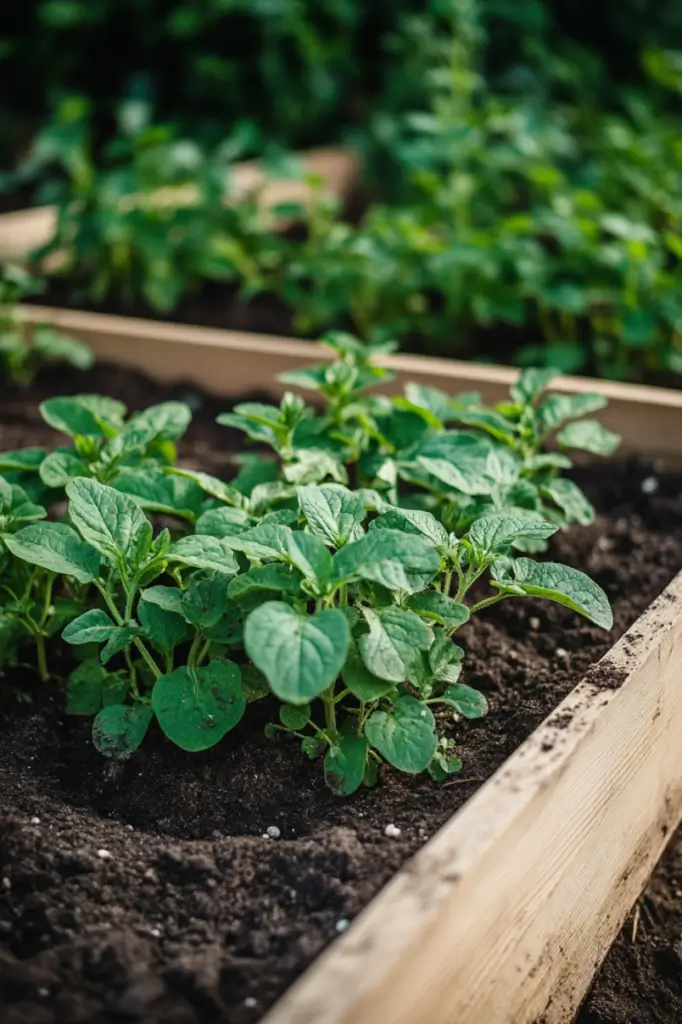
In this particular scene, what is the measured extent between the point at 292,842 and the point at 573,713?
0.36m

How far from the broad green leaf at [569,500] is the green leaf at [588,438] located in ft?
0.34

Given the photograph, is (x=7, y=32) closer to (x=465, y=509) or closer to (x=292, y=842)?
(x=465, y=509)

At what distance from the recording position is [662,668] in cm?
139

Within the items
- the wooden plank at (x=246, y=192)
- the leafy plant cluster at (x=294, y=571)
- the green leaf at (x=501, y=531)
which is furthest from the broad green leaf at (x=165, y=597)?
the wooden plank at (x=246, y=192)

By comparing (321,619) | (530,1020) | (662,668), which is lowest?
(530,1020)

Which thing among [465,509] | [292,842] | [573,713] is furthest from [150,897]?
[465,509]

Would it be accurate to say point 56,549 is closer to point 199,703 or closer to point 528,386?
point 199,703

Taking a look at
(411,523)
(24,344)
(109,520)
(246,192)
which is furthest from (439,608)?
(246,192)

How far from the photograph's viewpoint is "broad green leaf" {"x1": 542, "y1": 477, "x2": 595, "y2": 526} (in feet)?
5.19

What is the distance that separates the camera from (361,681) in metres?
1.21

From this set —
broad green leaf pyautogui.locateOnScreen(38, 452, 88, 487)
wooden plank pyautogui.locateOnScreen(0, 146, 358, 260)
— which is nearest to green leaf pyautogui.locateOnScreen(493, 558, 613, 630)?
broad green leaf pyautogui.locateOnScreen(38, 452, 88, 487)

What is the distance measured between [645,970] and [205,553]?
0.83 m

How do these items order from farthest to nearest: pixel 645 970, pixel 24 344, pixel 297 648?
pixel 24 344 < pixel 645 970 < pixel 297 648

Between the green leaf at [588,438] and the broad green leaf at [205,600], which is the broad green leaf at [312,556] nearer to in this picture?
the broad green leaf at [205,600]
